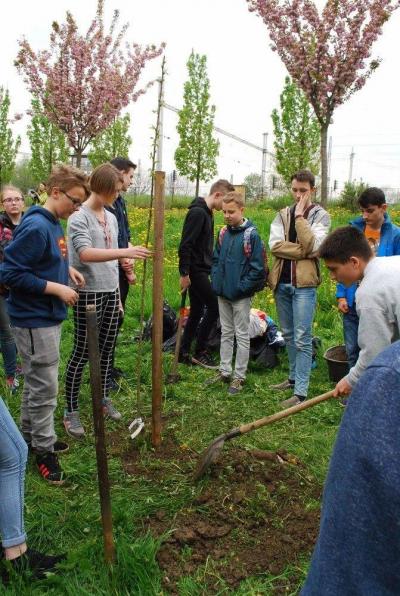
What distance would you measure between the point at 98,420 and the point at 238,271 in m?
2.77

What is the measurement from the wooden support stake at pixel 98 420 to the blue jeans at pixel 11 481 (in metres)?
0.34

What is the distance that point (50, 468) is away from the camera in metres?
3.29

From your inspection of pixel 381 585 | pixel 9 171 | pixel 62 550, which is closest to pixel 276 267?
pixel 62 550

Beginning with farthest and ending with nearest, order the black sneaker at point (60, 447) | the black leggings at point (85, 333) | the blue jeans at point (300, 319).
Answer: the blue jeans at point (300, 319) → the black leggings at point (85, 333) → the black sneaker at point (60, 447)

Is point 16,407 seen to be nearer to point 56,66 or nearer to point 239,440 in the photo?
point 239,440

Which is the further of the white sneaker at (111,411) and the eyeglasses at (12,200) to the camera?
the eyeglasses at (12,200)

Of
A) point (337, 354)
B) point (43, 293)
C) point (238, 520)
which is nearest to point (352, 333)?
point (337, 354)

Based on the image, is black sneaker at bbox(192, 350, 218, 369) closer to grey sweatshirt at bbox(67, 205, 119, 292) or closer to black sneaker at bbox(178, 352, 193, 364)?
black sneaker at bbox(178, 352, 193, 364)

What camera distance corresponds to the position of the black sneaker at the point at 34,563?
7.72 feet

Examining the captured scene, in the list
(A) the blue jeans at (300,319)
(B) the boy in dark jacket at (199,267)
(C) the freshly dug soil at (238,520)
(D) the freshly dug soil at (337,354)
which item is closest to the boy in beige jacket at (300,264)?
(A) the blue jeans at (300,319)

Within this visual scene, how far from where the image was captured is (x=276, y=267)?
475 cm

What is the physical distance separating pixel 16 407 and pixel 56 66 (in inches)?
462

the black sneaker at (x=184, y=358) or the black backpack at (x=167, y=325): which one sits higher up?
the black backpack at (x=167, y=325)

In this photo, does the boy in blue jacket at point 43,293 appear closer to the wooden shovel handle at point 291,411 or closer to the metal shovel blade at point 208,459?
the metal shovel blade at point 208,459
